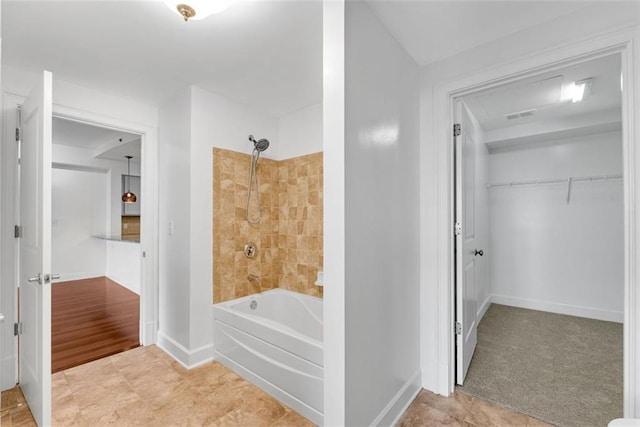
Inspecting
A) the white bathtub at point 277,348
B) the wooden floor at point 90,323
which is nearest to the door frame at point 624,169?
the white bathtub at point 277,348

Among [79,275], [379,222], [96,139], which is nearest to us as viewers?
[379,222]

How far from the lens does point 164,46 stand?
1.95 metres

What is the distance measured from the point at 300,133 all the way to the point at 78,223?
525 centimetres

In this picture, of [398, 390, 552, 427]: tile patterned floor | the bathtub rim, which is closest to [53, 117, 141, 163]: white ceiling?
the bathtub rim

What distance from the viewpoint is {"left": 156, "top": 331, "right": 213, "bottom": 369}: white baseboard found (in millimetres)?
2436

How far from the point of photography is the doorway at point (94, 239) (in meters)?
3.28

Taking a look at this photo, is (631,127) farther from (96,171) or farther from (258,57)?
(96,171)

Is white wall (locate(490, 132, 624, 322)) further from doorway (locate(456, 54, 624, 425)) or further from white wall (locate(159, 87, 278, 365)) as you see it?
white wall (locate(159, 87, 278, 365))

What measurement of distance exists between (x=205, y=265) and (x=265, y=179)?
1.07 metres

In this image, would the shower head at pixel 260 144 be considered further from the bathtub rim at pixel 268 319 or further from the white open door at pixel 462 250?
A: the white open door at pixel 462 250

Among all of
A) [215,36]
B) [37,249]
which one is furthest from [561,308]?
[37,249]

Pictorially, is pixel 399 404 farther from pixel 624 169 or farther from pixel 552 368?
pixel 624 169

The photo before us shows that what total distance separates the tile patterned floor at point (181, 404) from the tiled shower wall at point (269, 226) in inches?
28.4

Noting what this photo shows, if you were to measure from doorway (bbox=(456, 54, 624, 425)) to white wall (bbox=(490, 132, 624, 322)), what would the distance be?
11 mm
